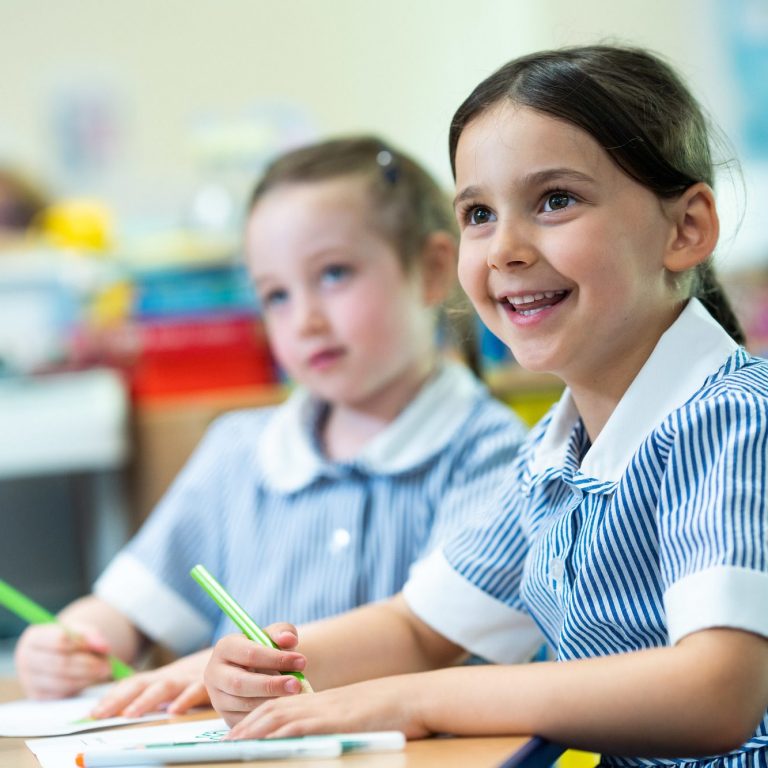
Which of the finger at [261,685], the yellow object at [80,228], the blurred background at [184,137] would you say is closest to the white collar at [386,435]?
the finger at [261,685]

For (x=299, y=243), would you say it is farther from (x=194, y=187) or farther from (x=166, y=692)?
(x=194, y=187)

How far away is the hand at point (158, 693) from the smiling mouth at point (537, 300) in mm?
343

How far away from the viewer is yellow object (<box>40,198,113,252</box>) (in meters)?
2.13

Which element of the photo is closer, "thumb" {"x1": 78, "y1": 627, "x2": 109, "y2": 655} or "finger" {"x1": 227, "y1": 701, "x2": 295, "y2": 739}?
"finger" {"x1": 227, "y1": 701, "x2": 295, "y2": 739}

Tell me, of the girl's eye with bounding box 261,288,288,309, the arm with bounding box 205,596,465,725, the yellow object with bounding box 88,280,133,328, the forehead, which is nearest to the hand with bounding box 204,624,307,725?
the arm with bounding box 205,596,465,725

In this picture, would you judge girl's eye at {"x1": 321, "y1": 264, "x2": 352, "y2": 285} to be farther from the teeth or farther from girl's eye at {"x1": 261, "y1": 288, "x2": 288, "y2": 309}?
the teeth

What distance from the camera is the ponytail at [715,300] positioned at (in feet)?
2.85

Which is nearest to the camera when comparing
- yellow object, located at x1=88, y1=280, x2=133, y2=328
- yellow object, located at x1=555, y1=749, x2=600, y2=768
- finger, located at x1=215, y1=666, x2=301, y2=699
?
finger, located at x1=215, y1=666, x2=301, y2=699

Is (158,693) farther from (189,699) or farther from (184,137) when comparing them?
(184,137)

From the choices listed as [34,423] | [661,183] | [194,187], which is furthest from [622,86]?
[194,187]

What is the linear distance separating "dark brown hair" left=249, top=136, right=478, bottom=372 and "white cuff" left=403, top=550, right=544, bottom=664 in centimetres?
36

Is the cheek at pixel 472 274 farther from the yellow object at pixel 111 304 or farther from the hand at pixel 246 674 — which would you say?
the yellow object at pixel 111 304

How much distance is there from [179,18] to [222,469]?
1.42 m

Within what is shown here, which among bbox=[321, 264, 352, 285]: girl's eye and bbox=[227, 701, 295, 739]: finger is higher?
bbox=[321, 264, 352, 285]: girl's eye
